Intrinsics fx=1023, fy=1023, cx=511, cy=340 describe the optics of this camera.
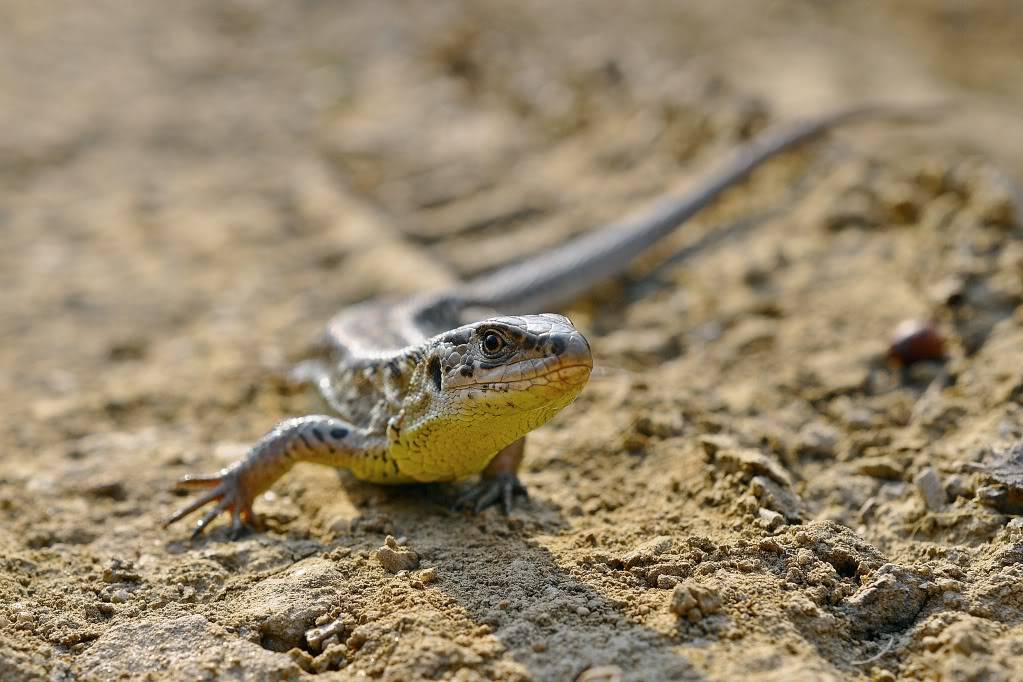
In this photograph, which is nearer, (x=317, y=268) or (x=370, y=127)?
(x=317, y=268)

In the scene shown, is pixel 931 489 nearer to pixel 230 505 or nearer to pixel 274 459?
pixel 274 459

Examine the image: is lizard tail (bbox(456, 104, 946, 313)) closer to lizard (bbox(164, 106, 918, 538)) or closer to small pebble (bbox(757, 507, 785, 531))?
lizard (bbox(164, 106, 918, 538))

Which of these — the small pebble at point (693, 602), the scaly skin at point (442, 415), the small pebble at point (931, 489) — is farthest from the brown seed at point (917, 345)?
the small pebble at point (693, 602)

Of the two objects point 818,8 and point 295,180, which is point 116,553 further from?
point 818,8

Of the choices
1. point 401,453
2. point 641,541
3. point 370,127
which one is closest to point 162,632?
point 401,453

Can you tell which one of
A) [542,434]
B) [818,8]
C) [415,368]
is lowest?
[542,434]

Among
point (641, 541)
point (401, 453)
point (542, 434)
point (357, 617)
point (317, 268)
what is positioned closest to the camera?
point (357, 617)

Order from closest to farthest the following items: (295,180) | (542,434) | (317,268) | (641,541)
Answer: (641,541) → (542,434) → (317,268) → (295,180)
